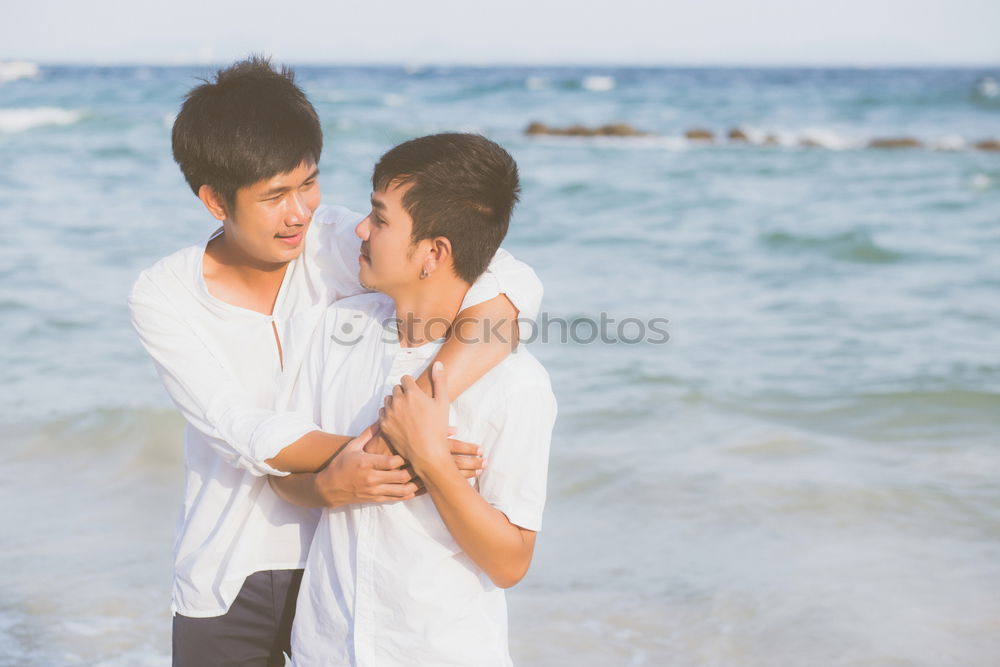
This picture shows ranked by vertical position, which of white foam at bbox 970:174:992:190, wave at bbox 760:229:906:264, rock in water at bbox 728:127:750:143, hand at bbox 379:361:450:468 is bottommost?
rock in water at bbox 728:127:750:143

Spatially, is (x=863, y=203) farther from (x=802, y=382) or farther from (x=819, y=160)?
(x=802, y=382)

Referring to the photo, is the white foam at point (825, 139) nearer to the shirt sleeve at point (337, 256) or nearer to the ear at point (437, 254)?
the shirt sleeve at point (337, 256)

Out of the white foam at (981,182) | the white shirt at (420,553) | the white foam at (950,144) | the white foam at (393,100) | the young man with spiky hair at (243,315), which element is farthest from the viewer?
the white foam at (393,100)

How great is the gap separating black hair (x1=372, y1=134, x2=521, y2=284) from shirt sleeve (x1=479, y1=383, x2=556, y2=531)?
13.0 inches

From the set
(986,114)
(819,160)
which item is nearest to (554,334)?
(819,160)

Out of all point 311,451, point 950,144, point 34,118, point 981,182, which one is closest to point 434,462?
point 311,451

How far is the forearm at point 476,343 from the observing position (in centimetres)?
188

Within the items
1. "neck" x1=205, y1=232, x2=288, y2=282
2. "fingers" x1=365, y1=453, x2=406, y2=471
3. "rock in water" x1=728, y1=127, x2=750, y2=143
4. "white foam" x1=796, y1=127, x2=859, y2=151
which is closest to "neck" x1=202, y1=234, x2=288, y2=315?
"neck" x1=205, y1=232, x2=288, y2=282

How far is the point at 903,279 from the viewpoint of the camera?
28.4 feet

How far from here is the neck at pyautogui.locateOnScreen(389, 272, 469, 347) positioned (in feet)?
6.61

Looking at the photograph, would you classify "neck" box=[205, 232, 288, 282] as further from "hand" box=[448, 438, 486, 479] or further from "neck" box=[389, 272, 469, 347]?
"hand" box=[448, 438, 486, 479]

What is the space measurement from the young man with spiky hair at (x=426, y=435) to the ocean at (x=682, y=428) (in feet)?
2.59

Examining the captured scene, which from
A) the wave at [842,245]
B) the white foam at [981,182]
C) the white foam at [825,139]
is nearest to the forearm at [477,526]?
the wave at [842,245]

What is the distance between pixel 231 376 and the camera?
2.14 m
